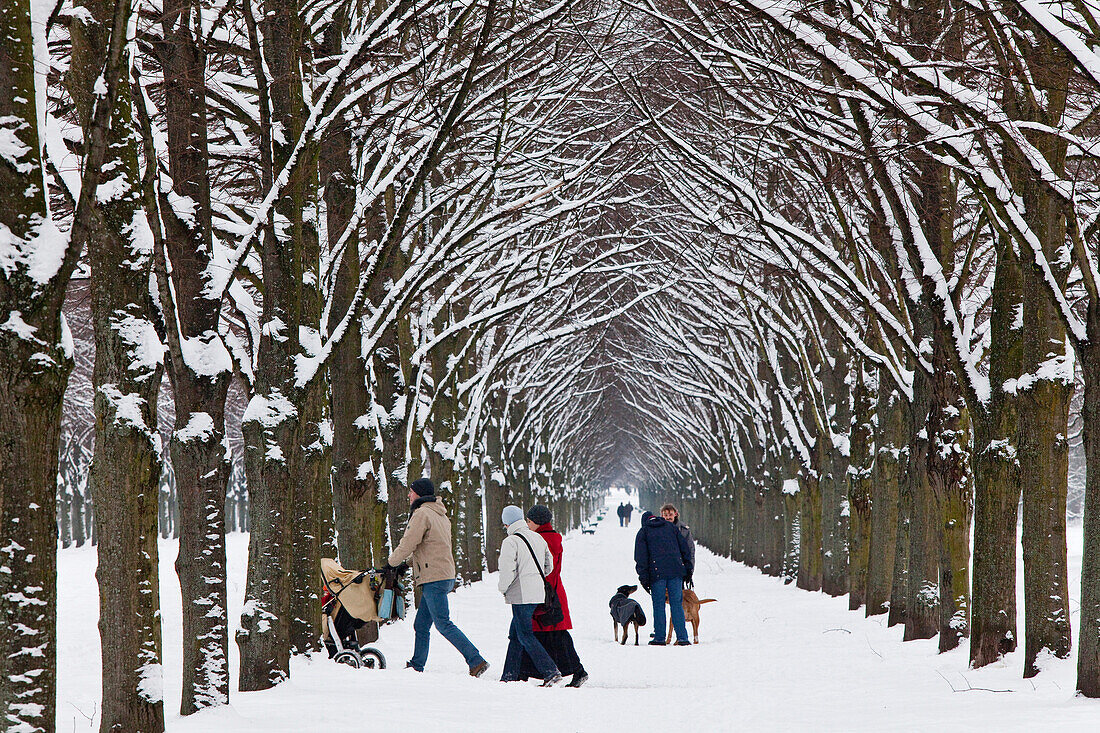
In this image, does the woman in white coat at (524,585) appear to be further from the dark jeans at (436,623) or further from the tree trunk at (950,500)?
the tree trunk at (950,500)

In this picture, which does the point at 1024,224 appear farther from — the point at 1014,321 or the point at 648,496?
the point at 648,496

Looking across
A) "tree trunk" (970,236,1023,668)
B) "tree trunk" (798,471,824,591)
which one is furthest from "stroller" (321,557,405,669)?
"tree trunk" (798,471,824,591)

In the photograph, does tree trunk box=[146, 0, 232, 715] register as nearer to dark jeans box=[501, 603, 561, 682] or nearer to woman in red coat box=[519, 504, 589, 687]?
dark jeans box=[501, 603, 561, 682]

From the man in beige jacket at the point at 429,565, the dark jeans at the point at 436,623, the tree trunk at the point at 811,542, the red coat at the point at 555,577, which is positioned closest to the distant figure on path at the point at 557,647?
the red coat at the point at 555,577

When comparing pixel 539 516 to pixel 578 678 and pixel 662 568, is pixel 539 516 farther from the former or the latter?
pixel 662 568

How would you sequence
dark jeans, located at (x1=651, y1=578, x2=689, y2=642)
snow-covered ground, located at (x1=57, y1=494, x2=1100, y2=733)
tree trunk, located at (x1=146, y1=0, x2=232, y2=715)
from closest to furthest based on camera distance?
snow-covered ground, located at (x1=57, y1=494, x2=1100, y2=733)
tree trunk, located at (x1=146, y1=0, x2=232, y2=715)
dark jeans, located at (x1=651, y1=578, x2=689, y2=642)

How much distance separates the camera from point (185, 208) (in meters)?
8.09

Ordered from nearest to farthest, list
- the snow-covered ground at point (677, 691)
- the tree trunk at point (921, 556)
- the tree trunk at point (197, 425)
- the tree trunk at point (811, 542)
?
1. the snow-covered ground at point (677, 691)
2. the tree trunk at point (197, 425)
3. the tree trunk at point (921, 556)
4. the tree trunk at point (811, 542)

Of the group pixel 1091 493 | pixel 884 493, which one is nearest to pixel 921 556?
pixel 884 493

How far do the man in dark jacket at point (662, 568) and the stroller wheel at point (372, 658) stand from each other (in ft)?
14.7

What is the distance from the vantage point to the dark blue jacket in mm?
14352

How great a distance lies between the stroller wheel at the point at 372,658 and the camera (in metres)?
10.7

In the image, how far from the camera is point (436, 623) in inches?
401

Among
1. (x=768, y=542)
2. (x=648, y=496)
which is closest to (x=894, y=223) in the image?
(x=768, y=542)
